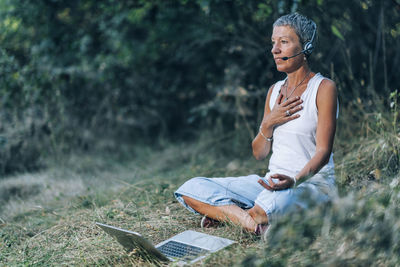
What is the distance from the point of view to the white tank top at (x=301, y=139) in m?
2.66

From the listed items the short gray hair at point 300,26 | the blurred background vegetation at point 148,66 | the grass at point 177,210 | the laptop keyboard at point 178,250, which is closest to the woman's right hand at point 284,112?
the short gray hair at point 300,26

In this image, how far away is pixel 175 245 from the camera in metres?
2.67

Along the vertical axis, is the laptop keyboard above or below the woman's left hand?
below

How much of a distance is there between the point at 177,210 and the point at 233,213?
0.77m

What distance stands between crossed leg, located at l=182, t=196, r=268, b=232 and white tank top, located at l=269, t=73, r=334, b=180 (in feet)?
1.05

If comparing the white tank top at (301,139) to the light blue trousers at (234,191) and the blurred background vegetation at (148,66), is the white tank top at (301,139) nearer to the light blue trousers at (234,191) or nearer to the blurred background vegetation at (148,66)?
the light blue trousers at (234,191)

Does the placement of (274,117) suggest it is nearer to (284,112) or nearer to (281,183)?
(284,112)

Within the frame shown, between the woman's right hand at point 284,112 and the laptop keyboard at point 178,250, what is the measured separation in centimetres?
93

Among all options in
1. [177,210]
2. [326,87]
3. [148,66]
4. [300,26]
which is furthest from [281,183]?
[148,66]

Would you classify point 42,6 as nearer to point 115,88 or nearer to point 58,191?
point 115,88

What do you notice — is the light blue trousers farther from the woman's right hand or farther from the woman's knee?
the woman's right hand

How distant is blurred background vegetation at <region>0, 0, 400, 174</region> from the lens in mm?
5023

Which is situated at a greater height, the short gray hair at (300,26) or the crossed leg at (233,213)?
the short gray hair at (300,26)

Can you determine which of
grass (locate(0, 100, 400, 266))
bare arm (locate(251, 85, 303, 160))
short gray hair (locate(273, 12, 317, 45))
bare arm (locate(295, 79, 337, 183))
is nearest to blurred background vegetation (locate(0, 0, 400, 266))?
grass (locate(0, 100, 400, 266))
